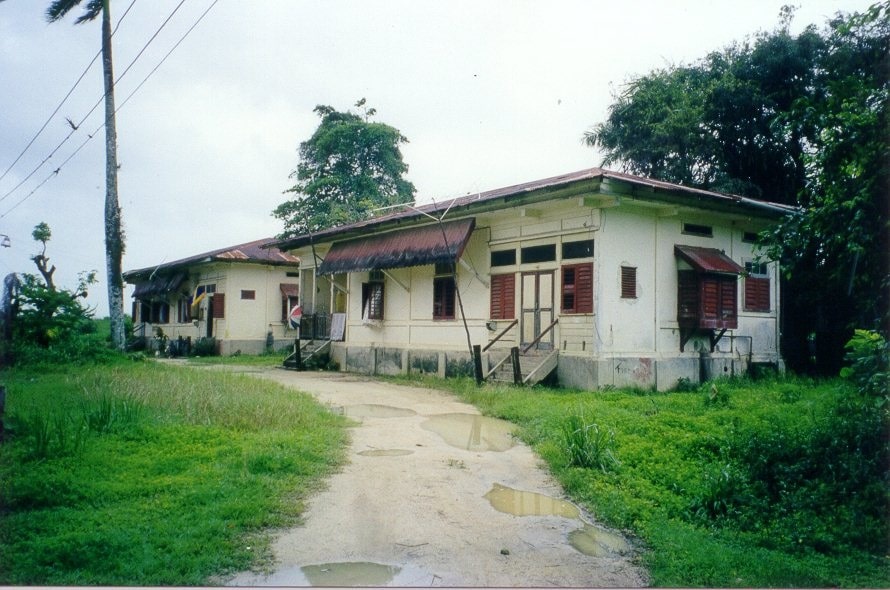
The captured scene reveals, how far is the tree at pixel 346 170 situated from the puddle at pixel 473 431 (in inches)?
889

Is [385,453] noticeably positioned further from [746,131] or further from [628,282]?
[746,131]

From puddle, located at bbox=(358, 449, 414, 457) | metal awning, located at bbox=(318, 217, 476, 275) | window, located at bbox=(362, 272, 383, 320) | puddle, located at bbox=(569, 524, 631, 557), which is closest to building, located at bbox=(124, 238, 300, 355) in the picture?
metal awning, located at bbox=(318, 217, 476, 275)

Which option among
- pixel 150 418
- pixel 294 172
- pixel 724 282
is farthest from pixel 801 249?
pixel 294 172

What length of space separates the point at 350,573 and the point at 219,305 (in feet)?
79.4

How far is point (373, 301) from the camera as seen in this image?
1956 cm

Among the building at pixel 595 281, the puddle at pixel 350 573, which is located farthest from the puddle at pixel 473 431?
the puddle at pixel 350 573

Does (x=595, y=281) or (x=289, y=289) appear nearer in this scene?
(x=595, y=281)

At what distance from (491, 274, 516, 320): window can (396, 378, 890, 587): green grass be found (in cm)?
554

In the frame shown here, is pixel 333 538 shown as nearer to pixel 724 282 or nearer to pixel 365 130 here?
pixel 724 282

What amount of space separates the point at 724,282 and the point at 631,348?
9.48 ft

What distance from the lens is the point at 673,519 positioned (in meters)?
5.37

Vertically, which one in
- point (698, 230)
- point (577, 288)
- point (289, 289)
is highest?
point (698, 230)

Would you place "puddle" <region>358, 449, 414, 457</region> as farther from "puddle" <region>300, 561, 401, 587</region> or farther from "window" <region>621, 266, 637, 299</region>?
"window" <region>621, 266, 637, 299</region>

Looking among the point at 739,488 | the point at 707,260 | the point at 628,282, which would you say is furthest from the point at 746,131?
the point at 739,488
